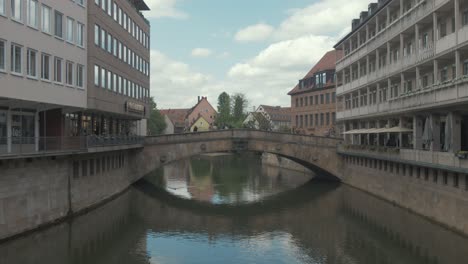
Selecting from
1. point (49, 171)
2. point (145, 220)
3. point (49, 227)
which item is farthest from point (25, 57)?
point (145, 220)

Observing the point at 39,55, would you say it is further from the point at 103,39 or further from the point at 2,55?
the point at 103,39

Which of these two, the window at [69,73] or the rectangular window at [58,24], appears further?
the window at [69,73]

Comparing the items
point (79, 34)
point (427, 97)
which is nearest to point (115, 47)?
point (79, 34)

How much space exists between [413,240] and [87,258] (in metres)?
17.3

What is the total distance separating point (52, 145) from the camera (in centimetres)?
2741

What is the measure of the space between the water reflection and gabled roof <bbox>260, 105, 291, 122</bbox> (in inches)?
4671

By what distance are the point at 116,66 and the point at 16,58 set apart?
56.7ft

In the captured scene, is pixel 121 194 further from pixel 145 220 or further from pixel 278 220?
pixel 278 220

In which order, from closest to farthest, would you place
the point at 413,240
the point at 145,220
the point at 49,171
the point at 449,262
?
the point at 449,262
the point at 413,240
the point at 49,171
the point at 145,220

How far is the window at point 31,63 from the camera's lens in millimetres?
27156

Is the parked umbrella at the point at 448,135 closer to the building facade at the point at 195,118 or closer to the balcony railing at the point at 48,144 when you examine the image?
the balcony railing at the point at 48,144

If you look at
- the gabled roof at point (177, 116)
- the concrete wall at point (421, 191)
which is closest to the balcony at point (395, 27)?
the concrete wall at point (421, 191)

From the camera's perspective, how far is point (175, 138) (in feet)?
168

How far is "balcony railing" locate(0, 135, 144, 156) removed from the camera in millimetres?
23219
